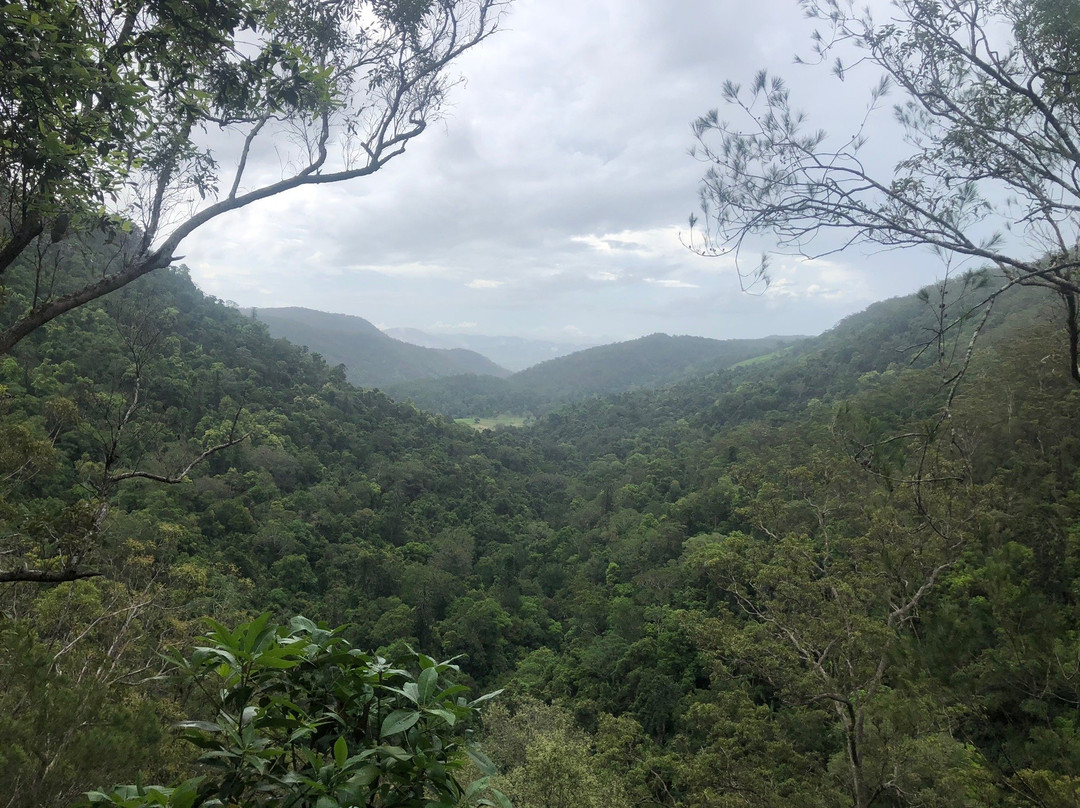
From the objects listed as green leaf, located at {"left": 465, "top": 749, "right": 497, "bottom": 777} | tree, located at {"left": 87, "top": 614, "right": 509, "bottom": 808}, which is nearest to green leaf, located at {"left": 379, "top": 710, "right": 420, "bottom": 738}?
tree, located at {"left": 87, "top": 614, "right": 509, "bottom": 808}

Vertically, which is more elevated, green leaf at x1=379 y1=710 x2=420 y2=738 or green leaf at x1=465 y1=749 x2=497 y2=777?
green leaf at x1=379 y1=710 x2=420 y2=738

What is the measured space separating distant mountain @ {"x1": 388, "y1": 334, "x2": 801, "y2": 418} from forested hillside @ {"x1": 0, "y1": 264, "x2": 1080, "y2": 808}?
144ft

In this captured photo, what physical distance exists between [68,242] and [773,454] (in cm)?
2362

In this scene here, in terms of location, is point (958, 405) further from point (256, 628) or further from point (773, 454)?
point (256, 628)

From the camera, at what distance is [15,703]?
4.06 metres

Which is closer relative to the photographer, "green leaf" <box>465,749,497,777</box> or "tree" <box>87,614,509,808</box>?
"tree" <box>87,614,509,808</box>

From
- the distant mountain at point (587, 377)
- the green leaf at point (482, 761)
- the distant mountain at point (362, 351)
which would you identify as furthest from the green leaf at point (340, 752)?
the distant mountain at point (362, 351)

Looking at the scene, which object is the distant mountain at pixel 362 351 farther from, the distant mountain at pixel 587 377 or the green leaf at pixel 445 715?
the green leaf at pixel 445 715

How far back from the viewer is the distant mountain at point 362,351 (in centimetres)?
10731

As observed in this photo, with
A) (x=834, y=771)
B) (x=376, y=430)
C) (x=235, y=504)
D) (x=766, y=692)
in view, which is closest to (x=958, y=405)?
(x=766, y=692)

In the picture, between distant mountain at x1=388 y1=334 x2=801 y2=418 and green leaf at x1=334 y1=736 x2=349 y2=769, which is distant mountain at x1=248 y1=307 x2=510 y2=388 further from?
green leaf at x1=334 y1=736 x2=349 y2=769

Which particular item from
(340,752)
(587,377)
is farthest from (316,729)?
(587,377)

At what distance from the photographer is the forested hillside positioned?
184 inches

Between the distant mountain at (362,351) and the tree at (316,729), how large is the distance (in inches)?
3753
